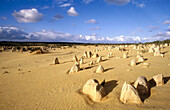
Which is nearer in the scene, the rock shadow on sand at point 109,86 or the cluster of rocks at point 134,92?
the cluster of rocks at point 134,92

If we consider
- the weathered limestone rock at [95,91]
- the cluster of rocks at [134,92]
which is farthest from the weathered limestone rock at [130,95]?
the weathered limestone rock at [95,91]

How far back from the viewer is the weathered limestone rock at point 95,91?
3853 millimetres

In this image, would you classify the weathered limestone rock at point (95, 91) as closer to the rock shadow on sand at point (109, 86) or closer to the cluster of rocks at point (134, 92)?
the rock shadow on sand at point (109, 86)

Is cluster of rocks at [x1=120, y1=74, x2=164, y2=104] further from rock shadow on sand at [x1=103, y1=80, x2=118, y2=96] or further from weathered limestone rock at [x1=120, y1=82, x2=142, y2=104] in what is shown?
rock shadow on sand at [x1=103, y1=80, x2=118, y2=96]

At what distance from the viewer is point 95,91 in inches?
153

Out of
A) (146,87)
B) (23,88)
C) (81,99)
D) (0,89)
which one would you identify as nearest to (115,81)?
(146,87)

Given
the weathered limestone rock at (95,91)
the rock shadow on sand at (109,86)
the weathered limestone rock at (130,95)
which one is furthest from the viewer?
the rock shadow on sand at (109,86)

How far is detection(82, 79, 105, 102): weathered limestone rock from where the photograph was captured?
3.85m

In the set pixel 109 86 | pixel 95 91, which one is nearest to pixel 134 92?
pixel 95 91

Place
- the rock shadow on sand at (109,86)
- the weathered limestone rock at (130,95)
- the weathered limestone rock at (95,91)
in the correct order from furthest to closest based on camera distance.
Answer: the rock shadow on sand at (109,86), the weathered limestone rock at (95,91), the weathered limestone rock at (130,95)

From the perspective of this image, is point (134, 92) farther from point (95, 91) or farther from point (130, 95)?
point (95, 91)

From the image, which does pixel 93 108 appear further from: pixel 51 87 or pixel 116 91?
pixel 51 87

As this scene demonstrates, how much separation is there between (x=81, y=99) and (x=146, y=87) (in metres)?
2.33

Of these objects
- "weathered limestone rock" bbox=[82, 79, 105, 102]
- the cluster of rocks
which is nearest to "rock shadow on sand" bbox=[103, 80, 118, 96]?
"weathered limestone rock" bbox=[82, 79, 105, 102]
